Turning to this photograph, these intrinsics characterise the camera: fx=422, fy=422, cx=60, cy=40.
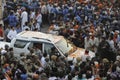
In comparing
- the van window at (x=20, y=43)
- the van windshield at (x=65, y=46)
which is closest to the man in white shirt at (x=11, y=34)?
the van window at (x=20, y=43)

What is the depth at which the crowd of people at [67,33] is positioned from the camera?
48.0 feet

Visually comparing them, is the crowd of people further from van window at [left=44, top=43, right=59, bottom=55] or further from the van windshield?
the van windshield

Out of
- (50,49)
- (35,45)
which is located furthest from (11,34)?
(50,49)

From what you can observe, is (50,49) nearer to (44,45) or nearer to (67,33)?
(44,45)

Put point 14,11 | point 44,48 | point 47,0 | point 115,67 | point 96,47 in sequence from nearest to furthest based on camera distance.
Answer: point 115,67
point 44,48
point 96,47
point 14,11
point 47,0

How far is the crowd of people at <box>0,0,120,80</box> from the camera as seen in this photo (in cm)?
1462

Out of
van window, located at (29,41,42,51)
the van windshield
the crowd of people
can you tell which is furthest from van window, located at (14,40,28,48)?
the van windshield

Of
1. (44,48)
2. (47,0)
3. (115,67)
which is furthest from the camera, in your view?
(47,0)

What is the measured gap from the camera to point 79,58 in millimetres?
16031

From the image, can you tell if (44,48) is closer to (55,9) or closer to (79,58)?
(79,58)

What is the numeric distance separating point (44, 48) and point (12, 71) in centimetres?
259

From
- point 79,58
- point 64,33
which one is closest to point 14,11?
point 64,33

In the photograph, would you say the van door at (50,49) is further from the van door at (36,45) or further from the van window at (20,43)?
the van window at (20,43)

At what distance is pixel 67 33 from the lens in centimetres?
1978
